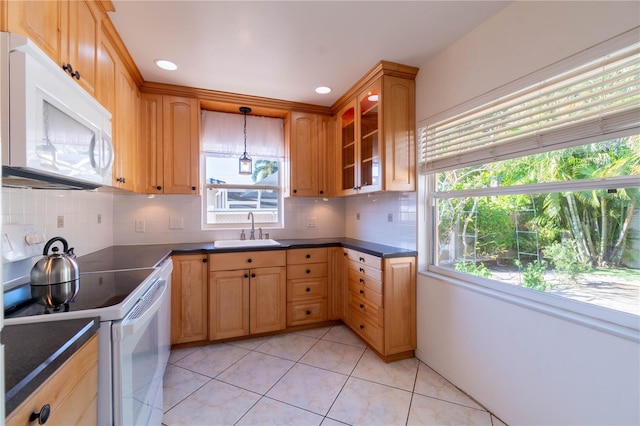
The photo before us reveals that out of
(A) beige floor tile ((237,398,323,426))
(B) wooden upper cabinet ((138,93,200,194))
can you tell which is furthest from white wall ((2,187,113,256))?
(A) beige floor tile ((237,398,323,426))

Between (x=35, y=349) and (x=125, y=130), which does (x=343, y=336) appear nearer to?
(x=35, y=349)

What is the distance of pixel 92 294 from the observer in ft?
4.03

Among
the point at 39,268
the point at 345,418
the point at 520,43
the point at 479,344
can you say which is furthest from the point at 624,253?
the point at 39,268

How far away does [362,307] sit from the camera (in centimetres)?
262

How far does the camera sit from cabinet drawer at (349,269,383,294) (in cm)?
237

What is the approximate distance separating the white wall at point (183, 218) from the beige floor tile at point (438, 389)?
6.04 feet

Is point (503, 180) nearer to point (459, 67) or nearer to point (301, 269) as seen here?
point (459, 67)

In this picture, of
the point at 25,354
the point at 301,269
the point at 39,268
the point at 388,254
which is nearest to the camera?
the point at 25,354

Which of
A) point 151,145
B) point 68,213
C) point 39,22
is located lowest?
point 68,213

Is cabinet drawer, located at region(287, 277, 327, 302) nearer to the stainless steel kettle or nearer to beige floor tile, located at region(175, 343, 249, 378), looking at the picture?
beige floor tile, located at region(175, 343, 249, 378)

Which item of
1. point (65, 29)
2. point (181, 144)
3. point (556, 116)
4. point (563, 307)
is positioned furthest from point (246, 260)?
point (556, 116)

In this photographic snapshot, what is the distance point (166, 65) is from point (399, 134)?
6.43 ft

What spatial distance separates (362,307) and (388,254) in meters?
0.64

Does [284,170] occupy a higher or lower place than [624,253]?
higher
